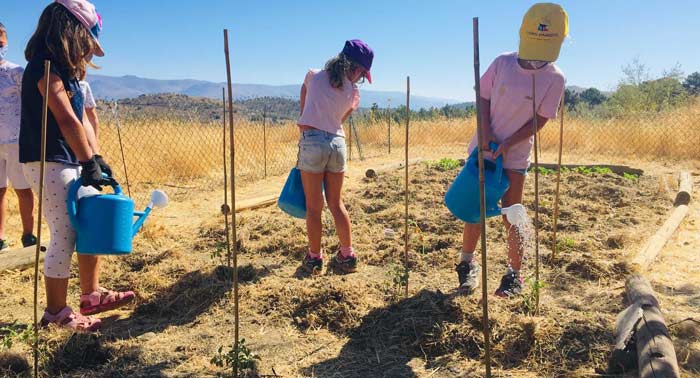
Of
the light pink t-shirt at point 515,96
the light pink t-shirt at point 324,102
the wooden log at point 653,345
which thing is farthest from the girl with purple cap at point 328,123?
the wooden log at point 653,345

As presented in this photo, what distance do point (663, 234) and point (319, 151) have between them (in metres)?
2.84

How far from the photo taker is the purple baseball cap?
2.76 metres

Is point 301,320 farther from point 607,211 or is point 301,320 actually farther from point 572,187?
point 572,187

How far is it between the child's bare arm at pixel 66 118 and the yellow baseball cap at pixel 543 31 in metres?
2.05

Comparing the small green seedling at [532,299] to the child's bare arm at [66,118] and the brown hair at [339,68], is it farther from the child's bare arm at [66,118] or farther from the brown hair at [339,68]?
the child's bare arm at [66,118]

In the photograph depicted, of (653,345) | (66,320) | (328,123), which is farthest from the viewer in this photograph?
(328,123)

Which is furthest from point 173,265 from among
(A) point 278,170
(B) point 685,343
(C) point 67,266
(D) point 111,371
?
(A) point 278,170

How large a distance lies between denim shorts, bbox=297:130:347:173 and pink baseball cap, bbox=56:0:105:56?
116 centimetres

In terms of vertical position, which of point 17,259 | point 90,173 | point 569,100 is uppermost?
point 569,100

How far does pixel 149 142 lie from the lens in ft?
26.3

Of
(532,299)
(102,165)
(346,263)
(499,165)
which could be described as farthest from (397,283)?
(102,165)

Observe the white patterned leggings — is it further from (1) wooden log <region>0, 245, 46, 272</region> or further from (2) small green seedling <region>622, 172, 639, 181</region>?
(2) small green seedling <region>622, 172, 639, 181</region>

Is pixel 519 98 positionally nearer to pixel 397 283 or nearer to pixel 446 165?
pixel 397 283

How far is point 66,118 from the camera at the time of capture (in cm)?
206
